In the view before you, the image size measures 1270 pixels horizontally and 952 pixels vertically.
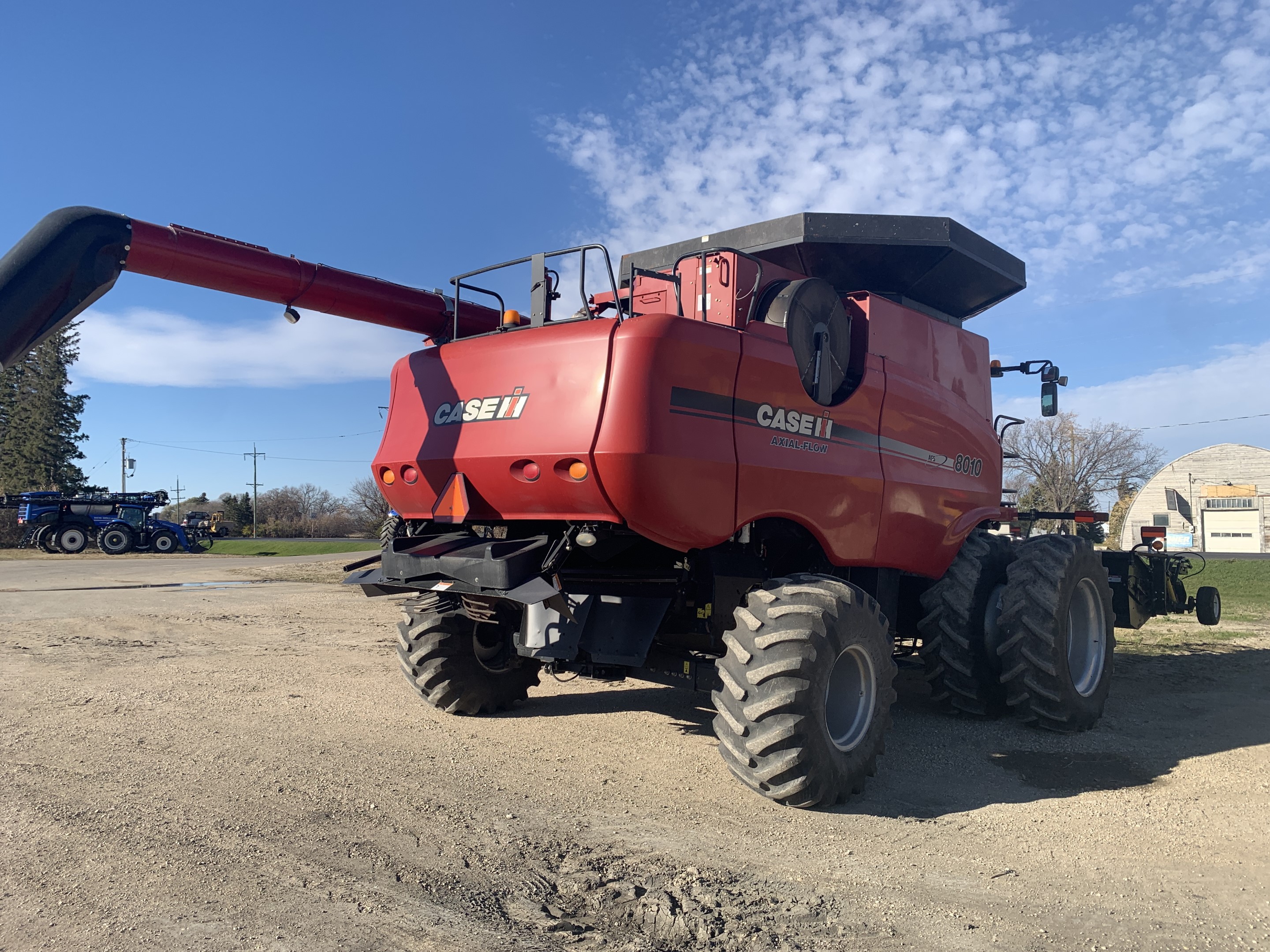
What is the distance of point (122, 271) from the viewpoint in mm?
5656

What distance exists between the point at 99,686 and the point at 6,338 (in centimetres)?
332

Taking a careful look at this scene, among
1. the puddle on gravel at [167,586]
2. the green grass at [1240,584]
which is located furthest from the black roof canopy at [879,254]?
the puddle on gravel at [167,586]

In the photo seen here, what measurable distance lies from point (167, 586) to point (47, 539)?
19013mm

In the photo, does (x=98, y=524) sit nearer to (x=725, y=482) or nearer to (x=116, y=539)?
(x=116, y=539)

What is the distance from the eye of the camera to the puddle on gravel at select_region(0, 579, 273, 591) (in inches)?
640

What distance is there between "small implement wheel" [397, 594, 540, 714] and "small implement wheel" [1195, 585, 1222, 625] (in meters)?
7.35

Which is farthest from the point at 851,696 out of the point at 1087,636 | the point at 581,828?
the point at 1087,636

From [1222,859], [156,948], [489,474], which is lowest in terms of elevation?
[1222,859]

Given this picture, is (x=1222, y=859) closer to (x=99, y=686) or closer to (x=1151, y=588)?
(x=1151, y=588)

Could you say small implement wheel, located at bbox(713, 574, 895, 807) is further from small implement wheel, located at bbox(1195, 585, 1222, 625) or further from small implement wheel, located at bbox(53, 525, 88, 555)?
small implement wheel, located at bbox(53, 525, 88, 555)

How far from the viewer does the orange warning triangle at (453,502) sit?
509 cm

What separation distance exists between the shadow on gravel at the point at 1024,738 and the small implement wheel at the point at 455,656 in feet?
1.39

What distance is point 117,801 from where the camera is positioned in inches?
170

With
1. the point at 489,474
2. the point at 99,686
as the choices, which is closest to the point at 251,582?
the point at 99,686
